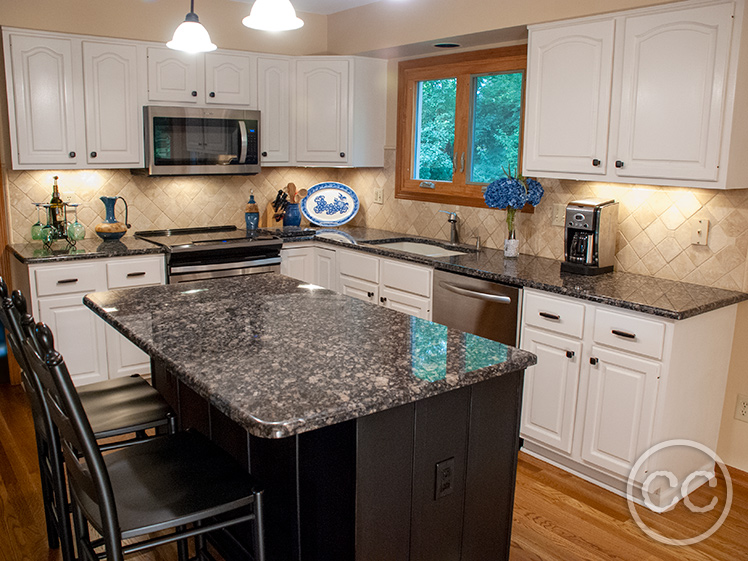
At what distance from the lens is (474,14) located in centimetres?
383

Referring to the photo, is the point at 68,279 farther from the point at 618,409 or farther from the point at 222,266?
the point at 618,409

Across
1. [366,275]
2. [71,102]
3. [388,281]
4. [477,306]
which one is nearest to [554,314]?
[477,306]

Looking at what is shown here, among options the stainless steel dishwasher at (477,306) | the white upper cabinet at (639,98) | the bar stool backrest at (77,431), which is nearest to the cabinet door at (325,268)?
the stainless steel dishwasher at (477,306)

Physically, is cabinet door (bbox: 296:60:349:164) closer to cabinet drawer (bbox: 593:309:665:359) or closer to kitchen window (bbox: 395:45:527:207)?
kitchen window (bbox: 395:45:527:207)

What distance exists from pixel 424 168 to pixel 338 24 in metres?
1.25

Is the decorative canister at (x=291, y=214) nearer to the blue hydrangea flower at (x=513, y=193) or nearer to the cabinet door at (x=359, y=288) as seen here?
the cabinet door at (x=359, y=288)

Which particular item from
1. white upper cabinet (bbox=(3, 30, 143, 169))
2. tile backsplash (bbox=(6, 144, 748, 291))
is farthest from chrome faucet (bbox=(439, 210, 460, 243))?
white upper cabinet (bbox=(3, 30, 143, 169))

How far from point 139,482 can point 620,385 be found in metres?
2.07

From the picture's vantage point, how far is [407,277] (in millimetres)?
3969

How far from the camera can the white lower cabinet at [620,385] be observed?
2.83 m

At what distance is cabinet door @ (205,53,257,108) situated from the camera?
175 inches

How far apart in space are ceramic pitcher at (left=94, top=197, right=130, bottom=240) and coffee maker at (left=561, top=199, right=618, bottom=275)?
278 cm

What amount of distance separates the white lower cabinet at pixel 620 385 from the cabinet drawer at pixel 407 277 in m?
0.72

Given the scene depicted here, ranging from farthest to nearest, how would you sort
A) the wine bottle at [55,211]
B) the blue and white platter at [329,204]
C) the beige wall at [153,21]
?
the blue and white platter at [329,204] < the wine bottle at [55,211] < the beige wall at [153,21]
